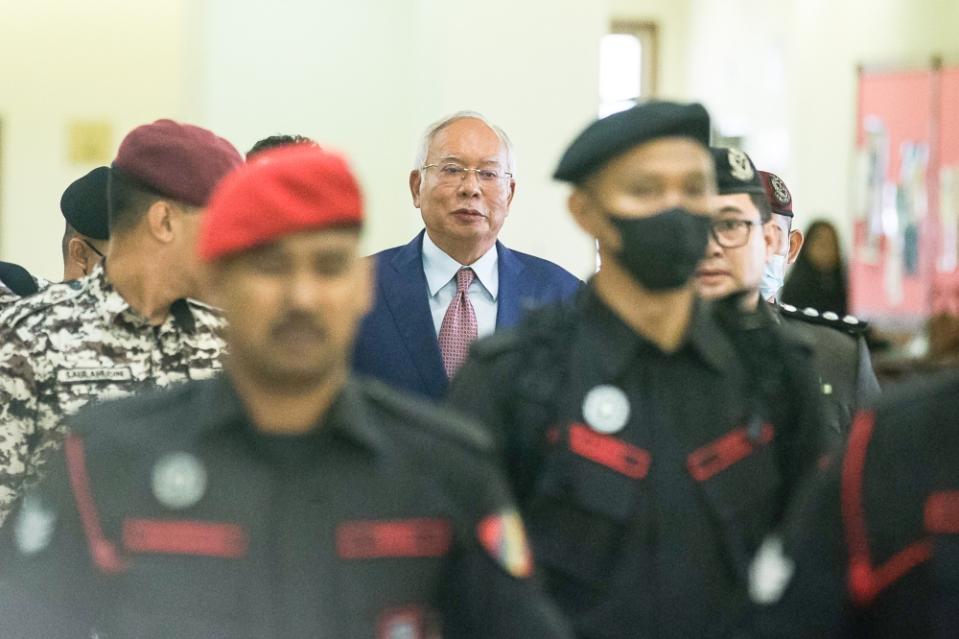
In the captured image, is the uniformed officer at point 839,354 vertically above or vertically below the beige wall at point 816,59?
below

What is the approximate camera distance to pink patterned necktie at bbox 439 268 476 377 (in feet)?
12.8

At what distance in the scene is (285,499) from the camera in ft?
5.98

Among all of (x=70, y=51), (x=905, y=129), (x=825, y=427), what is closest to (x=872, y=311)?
(x=905, y=129)

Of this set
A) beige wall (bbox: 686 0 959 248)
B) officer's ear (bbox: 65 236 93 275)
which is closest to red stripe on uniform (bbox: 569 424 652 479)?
officer's ear (bbox: 65 236 93 275)

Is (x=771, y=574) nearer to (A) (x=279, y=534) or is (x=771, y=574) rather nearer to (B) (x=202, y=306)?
(A) (x=279, y=534)

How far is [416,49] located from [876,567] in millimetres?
5159

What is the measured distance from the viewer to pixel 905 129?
33.0 feet

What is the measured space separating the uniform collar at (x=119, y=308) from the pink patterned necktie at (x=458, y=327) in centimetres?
96

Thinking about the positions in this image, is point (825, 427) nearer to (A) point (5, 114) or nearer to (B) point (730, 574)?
(B) point (730, 574)

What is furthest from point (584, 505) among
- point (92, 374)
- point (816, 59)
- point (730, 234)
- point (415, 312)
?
point (816, 59)

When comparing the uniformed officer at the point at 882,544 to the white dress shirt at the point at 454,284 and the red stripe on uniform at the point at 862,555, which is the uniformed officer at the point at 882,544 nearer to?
the red stripe on uniform at the point at 862,555

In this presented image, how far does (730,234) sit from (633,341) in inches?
42.1

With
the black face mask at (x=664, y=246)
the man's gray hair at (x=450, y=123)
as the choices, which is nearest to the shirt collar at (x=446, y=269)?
the man's gray hair at (x=450, y=123)

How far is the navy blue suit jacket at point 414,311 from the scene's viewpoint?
3797 mm
